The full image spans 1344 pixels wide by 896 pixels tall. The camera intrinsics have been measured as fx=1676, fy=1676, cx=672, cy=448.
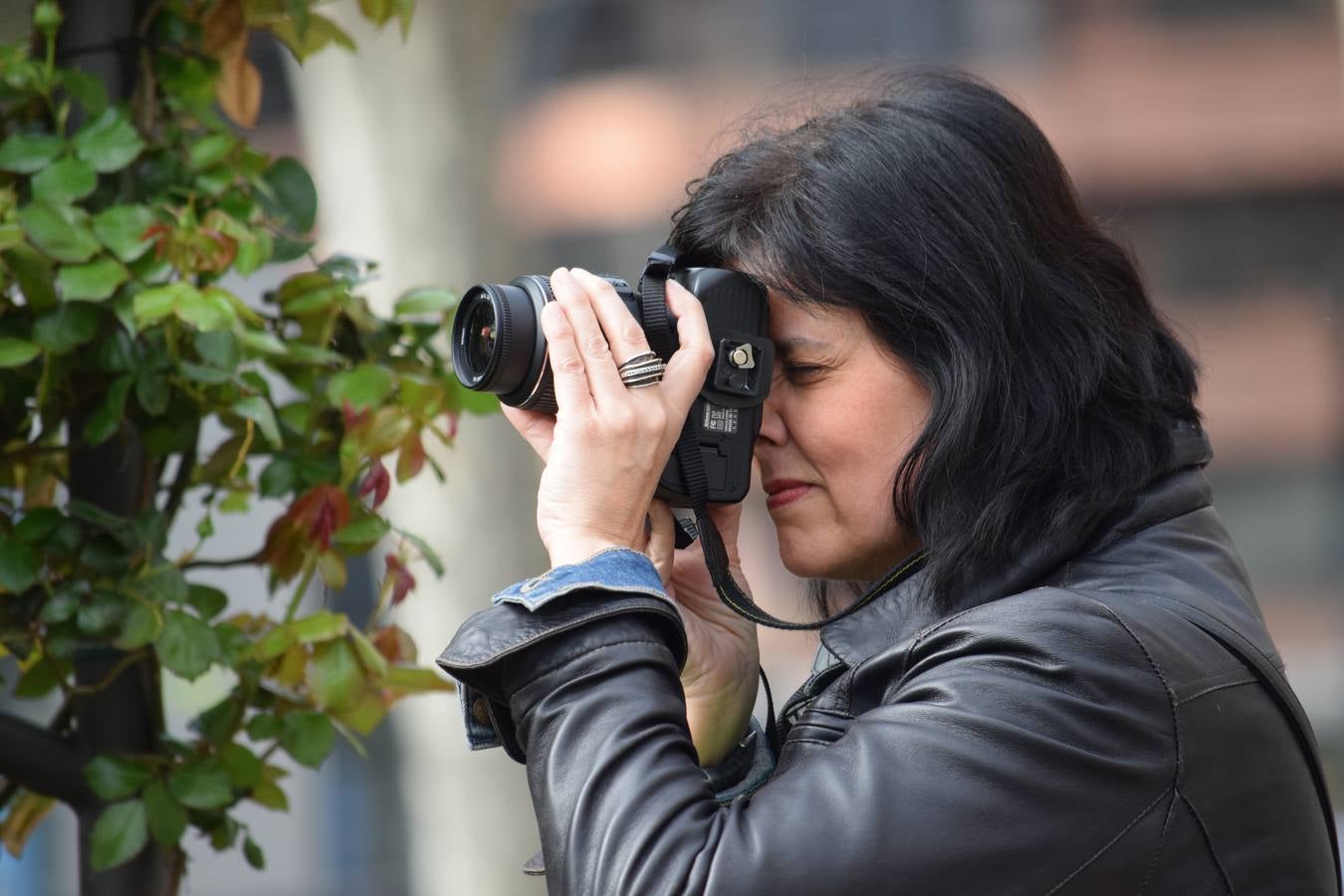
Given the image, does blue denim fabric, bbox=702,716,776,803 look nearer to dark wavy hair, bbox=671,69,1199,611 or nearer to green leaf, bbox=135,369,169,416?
dark wavy hair, bbox=671,69,1199,611

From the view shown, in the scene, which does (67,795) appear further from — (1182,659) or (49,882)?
(49,882)

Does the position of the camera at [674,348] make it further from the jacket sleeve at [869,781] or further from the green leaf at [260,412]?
the jacket sleeve at [869,781]

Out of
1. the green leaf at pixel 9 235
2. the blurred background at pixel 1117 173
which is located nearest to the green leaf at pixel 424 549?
the green leaf at pixel 9 235

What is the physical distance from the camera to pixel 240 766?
1548 mm

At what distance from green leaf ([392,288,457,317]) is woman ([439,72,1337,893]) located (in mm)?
173

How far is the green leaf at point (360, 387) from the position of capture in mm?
1532

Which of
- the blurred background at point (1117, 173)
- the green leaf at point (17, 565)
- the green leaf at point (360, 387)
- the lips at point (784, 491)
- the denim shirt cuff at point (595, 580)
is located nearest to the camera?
the denim shirt cuff at point (595, 580)

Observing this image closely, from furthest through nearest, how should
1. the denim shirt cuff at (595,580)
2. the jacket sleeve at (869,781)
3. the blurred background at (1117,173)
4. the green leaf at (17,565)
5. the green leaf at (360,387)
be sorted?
1. the blurred background at (1117,173)
2. the green leaf at (360,387)
3. the green leaf at (17,565)
4. the denim shirt cuff at (595,580)
5. the jacket sleeve at (869,781)

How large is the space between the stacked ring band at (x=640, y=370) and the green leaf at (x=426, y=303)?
0.86 feet

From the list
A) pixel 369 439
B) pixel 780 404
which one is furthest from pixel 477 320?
pixel 780 404

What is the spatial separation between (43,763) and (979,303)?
3.14 ft

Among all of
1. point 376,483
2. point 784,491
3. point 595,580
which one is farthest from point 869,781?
point 376,483

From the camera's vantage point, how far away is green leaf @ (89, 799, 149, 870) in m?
1.47

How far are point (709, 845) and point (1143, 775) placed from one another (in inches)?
12.8
